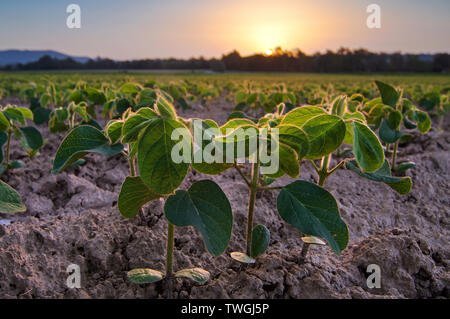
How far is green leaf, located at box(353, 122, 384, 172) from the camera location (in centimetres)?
115

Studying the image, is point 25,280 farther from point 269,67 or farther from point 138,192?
point 269,67

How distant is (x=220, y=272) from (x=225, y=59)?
201 feet

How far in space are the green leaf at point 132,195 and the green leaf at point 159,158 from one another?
0.60 feet

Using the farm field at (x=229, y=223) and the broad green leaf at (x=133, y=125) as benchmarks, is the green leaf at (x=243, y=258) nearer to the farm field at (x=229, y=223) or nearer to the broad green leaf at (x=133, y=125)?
the farm field at (x=229, y=223)

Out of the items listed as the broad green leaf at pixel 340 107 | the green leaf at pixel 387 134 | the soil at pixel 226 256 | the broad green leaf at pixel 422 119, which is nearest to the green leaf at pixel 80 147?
the soil at pixel 226 256

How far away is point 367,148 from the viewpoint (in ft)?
3.83

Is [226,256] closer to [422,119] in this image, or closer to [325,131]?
[325,131]

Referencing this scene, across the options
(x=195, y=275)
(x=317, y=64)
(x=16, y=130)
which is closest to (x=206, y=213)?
(x=195, y=275)

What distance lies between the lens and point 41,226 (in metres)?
1.81

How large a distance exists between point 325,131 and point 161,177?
1.84 ft

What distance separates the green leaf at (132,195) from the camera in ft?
3.96

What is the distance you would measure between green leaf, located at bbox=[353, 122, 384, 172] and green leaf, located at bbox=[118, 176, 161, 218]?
0.74 m
